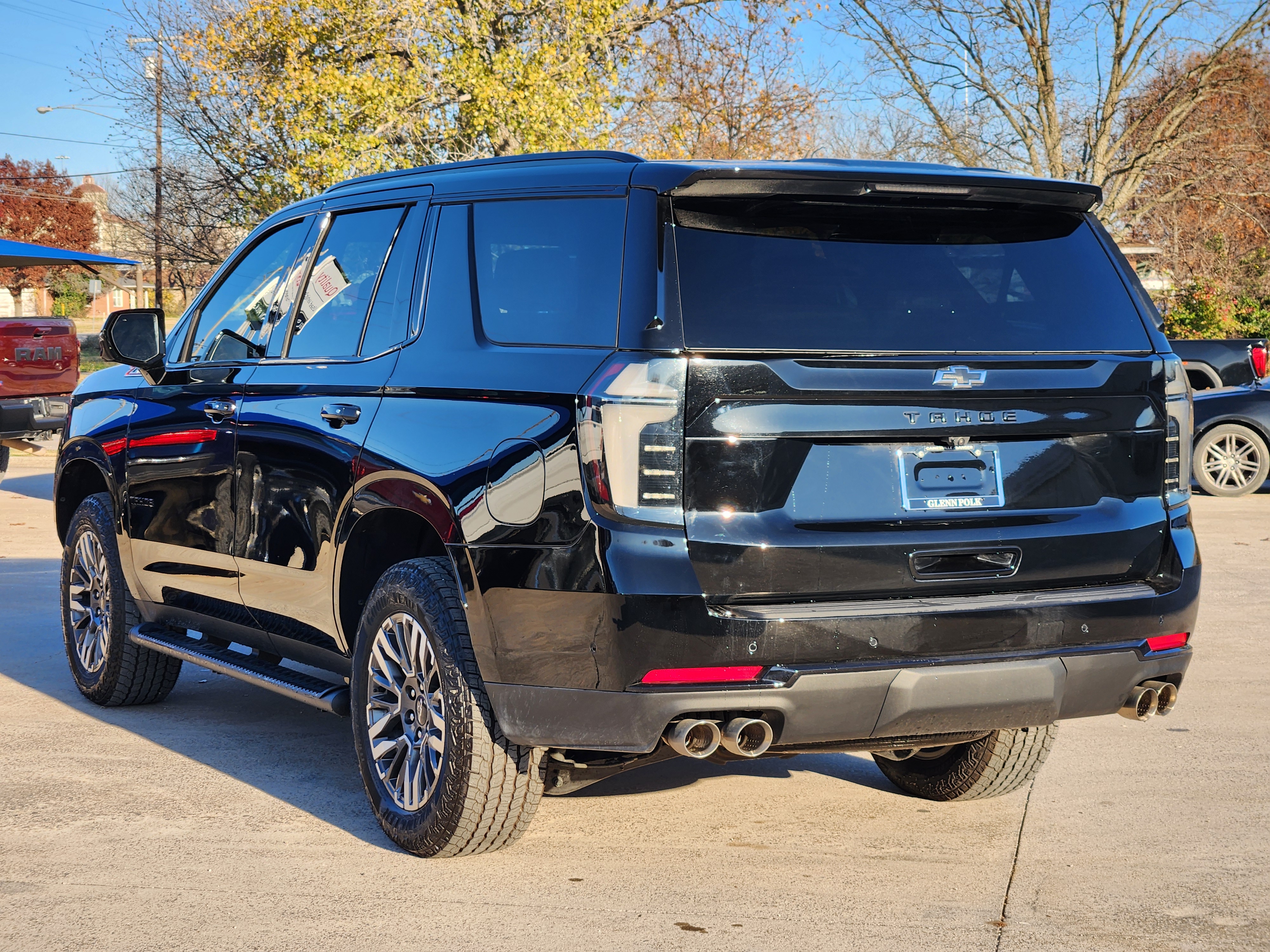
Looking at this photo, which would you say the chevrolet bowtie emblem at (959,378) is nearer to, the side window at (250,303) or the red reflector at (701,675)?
the red reflector at (701,675)

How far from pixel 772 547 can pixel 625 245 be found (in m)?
0.86

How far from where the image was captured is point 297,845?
4.33 m

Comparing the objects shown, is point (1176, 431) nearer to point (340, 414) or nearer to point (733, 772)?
point (733, 772)

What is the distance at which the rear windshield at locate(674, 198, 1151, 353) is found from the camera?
3627 mm

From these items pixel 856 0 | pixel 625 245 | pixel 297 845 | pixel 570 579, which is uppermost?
pixel 856 0

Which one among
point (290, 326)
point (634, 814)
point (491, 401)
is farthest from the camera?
point (290, 326)

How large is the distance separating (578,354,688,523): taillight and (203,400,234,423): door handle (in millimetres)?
2152

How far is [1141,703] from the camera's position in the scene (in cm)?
395

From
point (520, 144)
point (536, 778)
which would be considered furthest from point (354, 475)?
point (520, 144)

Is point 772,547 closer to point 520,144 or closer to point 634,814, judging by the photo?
point 634,814

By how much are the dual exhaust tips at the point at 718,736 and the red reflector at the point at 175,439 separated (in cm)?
247

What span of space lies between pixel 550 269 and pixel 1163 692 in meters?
2.04

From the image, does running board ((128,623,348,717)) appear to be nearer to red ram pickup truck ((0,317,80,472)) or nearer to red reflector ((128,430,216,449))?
red reflector ((128,430,216,449))

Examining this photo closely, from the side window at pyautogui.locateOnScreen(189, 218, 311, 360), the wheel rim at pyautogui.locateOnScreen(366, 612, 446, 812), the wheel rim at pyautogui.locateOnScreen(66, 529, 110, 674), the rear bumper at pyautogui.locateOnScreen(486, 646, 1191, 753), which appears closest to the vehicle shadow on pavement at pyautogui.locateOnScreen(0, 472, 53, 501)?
the wheel rim at pyautogui.locateOnScreen(66, 529, 110, 674)
